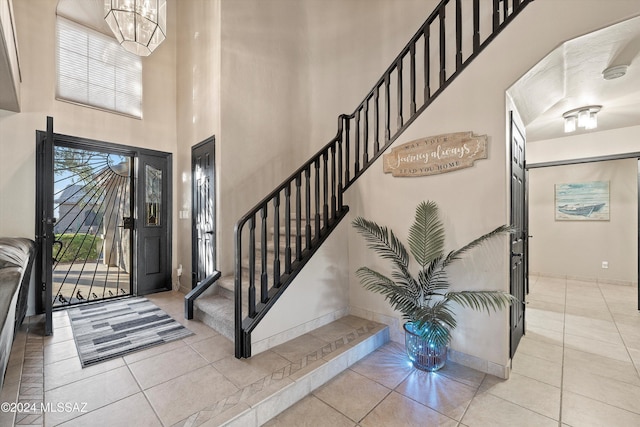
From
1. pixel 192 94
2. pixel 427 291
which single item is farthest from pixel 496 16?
pixel 192 94

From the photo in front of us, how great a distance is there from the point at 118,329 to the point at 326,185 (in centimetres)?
265

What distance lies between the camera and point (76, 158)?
13.0 feet

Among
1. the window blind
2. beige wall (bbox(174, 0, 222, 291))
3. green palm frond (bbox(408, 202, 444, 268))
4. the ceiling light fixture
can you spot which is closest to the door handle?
beige wall (bbox(174, 0, 222, 291))

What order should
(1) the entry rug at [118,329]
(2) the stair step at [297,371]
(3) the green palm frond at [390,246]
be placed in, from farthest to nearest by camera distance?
(3) the green palm frond at [390,246] → (1) the entry rug at [118,329] → (2) the stair step at [297,371]

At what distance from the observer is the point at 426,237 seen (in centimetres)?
239

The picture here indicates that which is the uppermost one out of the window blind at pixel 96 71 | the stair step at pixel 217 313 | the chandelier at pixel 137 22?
the window blind at pixel 96 71

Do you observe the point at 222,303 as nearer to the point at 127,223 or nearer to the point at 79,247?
the point at 127,223

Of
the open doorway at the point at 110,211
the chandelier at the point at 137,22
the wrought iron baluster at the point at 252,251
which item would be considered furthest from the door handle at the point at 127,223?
the wrought iron baluster at the point at 252,251

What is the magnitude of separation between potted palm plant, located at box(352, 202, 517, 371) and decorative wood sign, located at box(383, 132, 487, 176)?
37 cm

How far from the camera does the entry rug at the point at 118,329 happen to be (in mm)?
2379

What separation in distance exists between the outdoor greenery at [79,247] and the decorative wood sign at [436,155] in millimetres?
4800

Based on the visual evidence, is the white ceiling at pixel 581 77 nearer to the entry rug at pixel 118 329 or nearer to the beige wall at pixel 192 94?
the beige wall at pixel 192 94

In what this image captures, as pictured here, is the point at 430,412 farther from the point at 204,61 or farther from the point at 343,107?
the point at 204,61

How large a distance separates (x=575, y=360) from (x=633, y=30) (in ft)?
8.85
